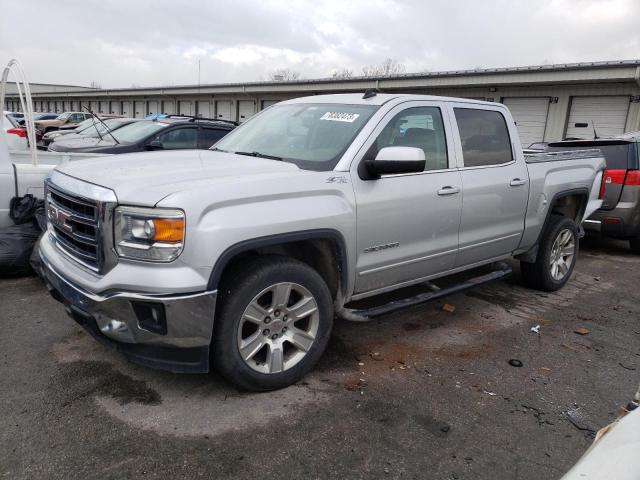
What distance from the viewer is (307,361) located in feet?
11.1

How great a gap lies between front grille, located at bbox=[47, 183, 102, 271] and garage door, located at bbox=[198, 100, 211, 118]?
3258 centimetres

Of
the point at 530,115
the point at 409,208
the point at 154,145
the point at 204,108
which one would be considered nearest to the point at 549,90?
the point at 530,115

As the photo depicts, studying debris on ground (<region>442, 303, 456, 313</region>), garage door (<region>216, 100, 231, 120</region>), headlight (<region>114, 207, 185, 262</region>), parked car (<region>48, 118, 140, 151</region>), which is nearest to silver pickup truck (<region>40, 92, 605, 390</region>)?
headlight (<region>114, 207, 185, 262</region>)

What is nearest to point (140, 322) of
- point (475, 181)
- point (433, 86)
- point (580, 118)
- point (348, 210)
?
point (348, 210)

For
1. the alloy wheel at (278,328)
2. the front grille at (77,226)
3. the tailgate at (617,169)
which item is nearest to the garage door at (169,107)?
the tailgate at (617,169)

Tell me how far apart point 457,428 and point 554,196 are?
3.22 m

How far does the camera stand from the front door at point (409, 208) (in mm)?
3543

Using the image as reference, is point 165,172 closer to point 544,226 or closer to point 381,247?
point 381,247

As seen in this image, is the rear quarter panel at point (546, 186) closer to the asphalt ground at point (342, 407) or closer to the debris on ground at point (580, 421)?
the asphalt ground at point (342, 407)

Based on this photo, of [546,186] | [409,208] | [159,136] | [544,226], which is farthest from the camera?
[159,136]

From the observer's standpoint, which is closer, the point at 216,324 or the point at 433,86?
the point at 216,324

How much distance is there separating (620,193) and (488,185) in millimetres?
4008

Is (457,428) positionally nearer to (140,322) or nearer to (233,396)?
(233,396)

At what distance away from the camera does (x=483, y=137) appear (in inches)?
181
